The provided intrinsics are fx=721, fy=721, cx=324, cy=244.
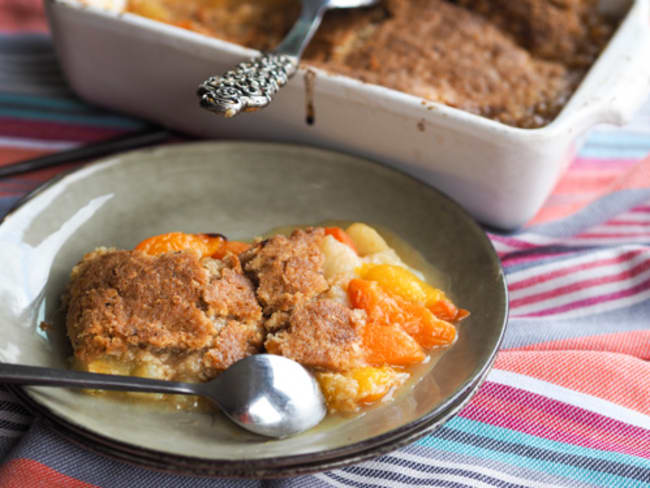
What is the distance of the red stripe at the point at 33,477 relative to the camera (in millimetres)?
1393

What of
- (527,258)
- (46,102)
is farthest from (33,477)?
(46,102)

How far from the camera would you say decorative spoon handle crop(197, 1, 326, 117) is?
1684 mm

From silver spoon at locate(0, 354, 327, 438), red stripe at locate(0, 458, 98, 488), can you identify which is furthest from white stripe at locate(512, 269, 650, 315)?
red stripe at locate(0, 458, 98, 488)

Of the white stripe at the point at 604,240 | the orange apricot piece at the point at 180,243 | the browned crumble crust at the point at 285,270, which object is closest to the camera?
the browned crumble crust at the point at 285,270

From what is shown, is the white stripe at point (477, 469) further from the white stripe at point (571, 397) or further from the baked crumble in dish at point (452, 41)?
the baked crumble in dish at point (452, 41)

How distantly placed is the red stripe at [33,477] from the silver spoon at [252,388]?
219 mm

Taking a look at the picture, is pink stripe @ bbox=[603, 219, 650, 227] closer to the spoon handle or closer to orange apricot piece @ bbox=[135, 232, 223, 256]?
orange apricot piece @ bbox=[135, 232, 223, 256]

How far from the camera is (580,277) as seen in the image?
2.02 metres

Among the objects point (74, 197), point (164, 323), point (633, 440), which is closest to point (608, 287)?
point (633, 440)

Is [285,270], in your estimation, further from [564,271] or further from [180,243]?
[564,271]

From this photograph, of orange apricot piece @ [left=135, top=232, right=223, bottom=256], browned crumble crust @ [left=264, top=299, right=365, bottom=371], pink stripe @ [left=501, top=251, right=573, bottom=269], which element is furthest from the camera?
pink stripe @ [left=501, top=251, right=573, bottom=269]

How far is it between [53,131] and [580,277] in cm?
174

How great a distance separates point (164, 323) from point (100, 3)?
1442 mm

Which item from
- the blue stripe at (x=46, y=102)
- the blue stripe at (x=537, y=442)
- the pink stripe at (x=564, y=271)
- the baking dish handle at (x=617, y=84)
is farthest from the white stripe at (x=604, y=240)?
the blue stripe at (x=46, y=102)
